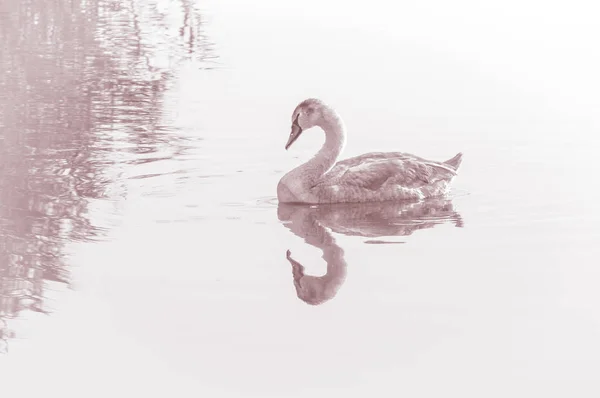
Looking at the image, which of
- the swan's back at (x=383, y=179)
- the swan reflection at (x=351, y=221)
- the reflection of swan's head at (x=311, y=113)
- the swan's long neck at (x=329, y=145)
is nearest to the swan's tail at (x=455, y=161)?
the swan's back at (x=383, y=179)

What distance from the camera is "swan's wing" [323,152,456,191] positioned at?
1305 cm

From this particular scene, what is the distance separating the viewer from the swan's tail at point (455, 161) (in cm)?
1394

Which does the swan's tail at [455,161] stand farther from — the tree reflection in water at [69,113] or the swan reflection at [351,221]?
the tree reflection in water at [69,113]

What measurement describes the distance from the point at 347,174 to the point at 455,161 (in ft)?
4.99

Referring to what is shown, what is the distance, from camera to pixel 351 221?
12.4 m

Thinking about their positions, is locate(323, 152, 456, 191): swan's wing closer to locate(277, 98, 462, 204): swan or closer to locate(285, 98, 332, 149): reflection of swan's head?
locate(277, 98, 462, 204): swan

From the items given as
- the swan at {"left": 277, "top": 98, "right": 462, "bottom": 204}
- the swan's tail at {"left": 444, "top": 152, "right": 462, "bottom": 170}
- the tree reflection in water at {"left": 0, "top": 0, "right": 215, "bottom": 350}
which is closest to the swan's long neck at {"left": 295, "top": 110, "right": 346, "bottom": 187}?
the swan at {"left": 277, "top": 98, "right": 462, "bottom": 204}

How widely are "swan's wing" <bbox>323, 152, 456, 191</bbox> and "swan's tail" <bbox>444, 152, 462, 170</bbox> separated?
0.23 m

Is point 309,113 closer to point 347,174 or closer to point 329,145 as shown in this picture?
point 329,145

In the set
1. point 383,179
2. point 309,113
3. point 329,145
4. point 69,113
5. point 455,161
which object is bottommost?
point 69,113

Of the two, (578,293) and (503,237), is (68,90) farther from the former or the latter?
(578,293)

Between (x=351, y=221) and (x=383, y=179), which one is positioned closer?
(x=351, y=221)

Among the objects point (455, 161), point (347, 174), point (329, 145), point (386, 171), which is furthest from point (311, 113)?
point (455, 161)

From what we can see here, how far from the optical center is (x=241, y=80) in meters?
18.6
